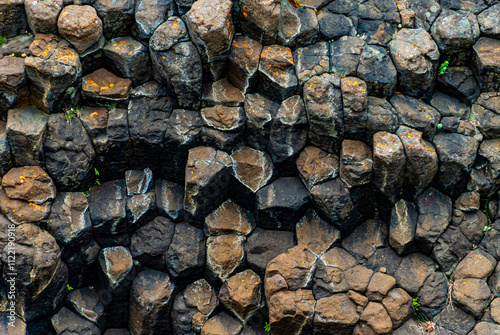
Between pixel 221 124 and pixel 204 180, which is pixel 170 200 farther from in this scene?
pixel 221 124

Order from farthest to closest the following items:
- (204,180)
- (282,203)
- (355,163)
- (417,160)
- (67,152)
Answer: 1. (282,203)
2. (204,180)
3. (67,152)
4. (355,163)
5. (417,160)

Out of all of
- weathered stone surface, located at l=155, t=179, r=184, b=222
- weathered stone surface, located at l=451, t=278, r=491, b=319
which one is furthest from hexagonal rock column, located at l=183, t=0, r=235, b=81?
weathered stone surface, located at l=451, t=278, r=491, b=319

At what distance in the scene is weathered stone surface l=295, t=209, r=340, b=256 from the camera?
8398 mm

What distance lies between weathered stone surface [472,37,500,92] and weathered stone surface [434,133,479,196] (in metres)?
1.04

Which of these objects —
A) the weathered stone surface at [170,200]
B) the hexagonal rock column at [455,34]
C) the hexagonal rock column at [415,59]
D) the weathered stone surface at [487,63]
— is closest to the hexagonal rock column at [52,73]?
the weathered stone surface at [170,200]

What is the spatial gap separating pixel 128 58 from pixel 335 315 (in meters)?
5.42

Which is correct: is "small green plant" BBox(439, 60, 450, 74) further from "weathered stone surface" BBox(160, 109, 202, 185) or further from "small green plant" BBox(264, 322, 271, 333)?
"small green plant" BBox(264, 322, 271, 333)

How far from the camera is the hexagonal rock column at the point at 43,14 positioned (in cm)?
792

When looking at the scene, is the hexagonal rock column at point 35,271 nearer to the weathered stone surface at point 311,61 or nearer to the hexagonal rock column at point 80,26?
the hexagonal rock column at point 80,26

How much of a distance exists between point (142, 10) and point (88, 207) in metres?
3.45

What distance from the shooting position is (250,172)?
28.1 feet

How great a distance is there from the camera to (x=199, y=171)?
832cm

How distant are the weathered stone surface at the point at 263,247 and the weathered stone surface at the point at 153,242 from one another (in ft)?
Result: 4.65

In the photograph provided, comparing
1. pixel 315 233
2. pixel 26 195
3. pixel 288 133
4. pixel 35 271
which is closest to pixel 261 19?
pixel 288 133
